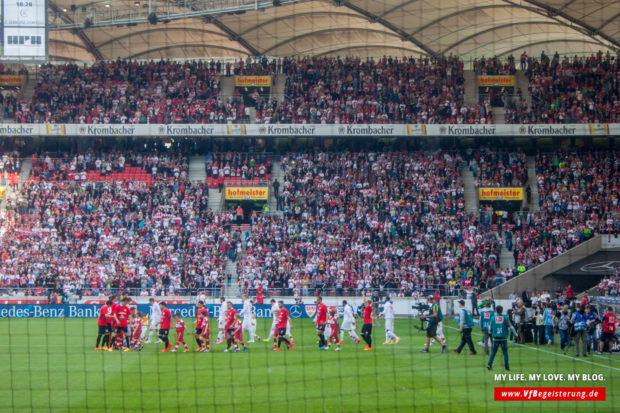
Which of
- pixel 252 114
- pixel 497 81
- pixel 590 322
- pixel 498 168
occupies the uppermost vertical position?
pixel 497 81

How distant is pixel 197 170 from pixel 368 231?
1194 centimetres

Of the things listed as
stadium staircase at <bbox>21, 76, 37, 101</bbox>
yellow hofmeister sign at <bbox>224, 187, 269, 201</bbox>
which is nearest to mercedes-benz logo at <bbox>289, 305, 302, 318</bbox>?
yellow hofmeister sign at <bbox>224, 187, 269, 201</bbox>

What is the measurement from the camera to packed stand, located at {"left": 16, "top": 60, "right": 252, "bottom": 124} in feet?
149

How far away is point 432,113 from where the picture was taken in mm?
45469

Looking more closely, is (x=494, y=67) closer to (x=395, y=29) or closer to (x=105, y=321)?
(x=395, y=29)

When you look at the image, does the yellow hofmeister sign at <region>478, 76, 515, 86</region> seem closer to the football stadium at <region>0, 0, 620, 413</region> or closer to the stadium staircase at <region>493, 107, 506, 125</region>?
the football stadium at <region>0, 0, 620, 413</region>

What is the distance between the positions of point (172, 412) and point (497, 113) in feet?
122

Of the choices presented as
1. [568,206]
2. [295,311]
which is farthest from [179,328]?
[568,206]

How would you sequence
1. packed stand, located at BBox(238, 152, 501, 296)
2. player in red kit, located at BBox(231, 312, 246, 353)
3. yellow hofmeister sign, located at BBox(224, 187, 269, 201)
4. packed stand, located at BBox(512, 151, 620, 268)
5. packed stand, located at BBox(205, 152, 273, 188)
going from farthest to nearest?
packed stand, located at BBox(205, 152, 273, 188)
yellow hofmeister sign, located at BBox(224, 187, 269, 201)
packed stand, located at BBox(512, 151, 620, 268)
packed stand, located at BBox(238, 152, 501, 296)
player in red kit, located at BBox(231, 312, 246, 353)

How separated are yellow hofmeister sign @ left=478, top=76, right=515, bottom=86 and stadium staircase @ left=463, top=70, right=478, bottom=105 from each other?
414 mm

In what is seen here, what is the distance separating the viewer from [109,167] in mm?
44781

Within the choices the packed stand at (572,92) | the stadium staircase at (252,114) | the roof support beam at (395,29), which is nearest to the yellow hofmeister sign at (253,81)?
the stadium staircase at (252,114)

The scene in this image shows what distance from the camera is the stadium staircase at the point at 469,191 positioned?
140ft

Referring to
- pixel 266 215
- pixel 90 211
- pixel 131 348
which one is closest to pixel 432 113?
pixel 266 215
